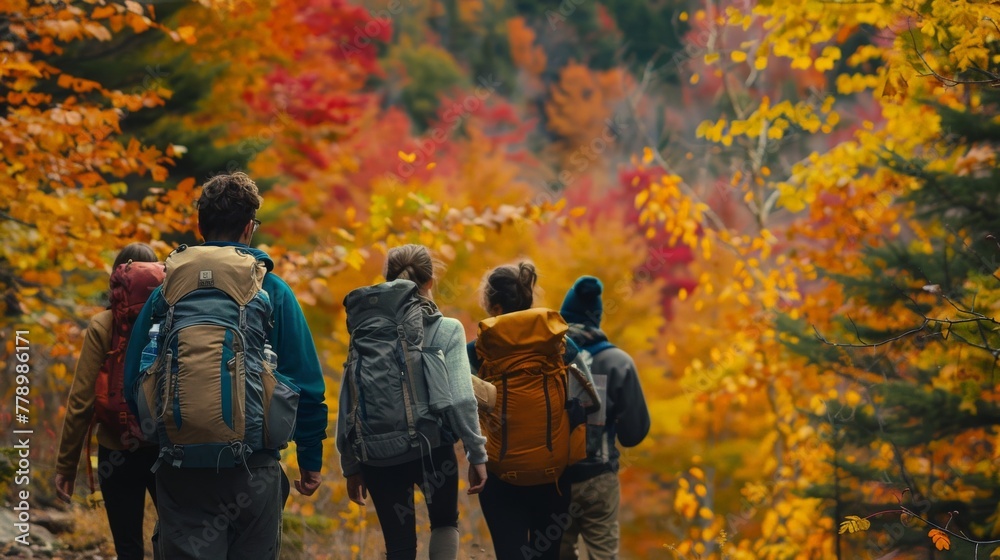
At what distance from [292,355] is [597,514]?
7.84 ft

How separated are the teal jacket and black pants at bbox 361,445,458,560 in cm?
101

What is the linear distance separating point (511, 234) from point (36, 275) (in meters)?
14.1

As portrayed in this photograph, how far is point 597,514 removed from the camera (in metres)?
5.05

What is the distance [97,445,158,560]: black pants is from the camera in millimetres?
4141

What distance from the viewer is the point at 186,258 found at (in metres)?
3.14

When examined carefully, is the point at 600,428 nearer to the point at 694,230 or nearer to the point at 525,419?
the point at 525,419

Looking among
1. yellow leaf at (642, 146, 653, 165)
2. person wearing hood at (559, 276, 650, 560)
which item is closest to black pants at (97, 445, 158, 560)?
person wearing hood at (559, 276, 650, 560)

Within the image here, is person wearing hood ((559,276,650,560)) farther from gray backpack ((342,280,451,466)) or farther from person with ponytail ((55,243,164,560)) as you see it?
person with ponytail ((55,243,164,560))

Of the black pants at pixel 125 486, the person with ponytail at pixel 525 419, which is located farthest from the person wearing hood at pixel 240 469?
the person with ponytail at pixel 525 419

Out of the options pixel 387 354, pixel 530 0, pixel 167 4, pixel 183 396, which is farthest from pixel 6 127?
pixel 530 0

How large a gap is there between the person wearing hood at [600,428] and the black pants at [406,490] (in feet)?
2.90

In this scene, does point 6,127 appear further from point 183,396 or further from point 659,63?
point 659,63

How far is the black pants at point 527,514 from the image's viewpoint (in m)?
4.66

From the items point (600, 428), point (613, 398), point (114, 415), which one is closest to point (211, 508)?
point (114, 415)
